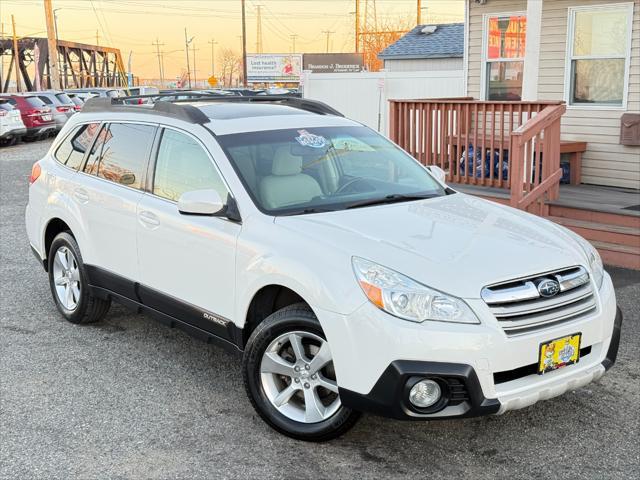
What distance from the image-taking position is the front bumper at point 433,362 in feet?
11.6

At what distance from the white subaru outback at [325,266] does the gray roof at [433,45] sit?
23.2 metres

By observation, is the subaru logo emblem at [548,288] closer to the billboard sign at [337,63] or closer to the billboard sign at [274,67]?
the billboard sign at [337,63]

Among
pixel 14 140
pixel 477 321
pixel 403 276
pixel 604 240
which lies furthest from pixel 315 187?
pixel 14 140

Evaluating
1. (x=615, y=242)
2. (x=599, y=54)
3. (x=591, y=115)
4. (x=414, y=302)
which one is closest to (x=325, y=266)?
(x=414, y=302)

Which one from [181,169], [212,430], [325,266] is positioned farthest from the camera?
[181,169]

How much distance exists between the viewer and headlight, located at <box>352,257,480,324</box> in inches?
141

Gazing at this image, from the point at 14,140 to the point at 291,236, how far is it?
24452 mm

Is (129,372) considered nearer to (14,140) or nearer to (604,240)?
(604,240)

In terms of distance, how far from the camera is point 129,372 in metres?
5.18

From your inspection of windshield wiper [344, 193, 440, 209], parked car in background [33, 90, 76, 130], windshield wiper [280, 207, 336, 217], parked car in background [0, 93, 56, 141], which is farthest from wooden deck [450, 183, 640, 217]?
parked car in background [33, 90, 76, 130]

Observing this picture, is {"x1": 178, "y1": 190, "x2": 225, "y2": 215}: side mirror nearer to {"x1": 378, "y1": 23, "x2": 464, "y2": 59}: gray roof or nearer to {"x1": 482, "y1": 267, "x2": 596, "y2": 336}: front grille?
{"x1": 482, "y1": 267, "x2": 596, "y2": 336}: front grille

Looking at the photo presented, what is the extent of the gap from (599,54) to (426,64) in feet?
62.3

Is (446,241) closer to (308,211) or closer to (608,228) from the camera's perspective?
(308,211)

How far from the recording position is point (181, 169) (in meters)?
4.98
